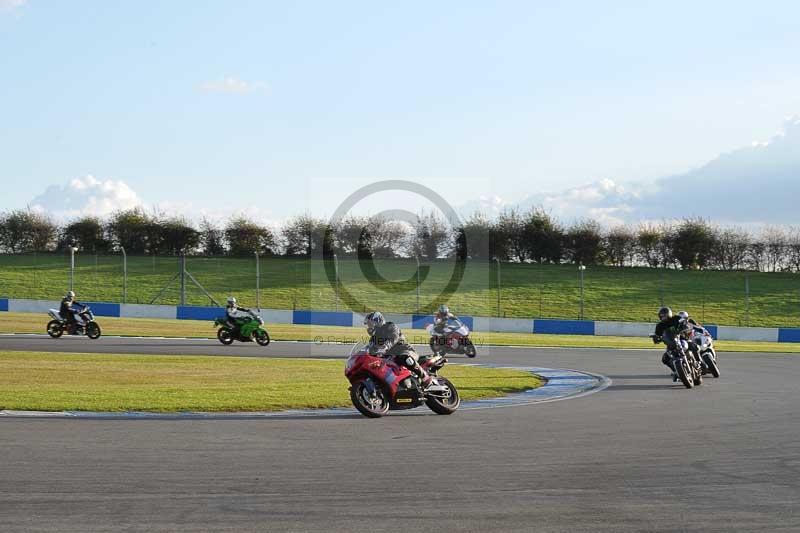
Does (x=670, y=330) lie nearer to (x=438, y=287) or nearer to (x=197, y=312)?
(x=197, y=312)

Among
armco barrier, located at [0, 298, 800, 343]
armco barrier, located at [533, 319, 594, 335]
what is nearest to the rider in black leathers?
armco barrier, located at [0, 298, 800, 343]

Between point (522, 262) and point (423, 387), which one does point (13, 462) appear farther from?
point (522, 262)

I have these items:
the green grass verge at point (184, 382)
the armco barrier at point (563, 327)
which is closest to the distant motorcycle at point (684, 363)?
the green grass verge at point (184, 382)

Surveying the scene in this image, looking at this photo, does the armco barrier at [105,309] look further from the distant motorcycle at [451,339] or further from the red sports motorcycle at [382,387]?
the red sports motorcycle at [382,387]

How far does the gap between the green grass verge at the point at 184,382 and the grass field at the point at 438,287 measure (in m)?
26.9

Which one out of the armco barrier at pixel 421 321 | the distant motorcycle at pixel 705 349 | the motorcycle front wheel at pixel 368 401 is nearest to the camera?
the motorcycle front wheel at pixel 368 401

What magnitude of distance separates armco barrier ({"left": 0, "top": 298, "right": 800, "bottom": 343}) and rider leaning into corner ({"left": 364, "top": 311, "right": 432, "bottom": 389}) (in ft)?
101

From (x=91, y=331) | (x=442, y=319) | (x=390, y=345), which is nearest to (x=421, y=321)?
(x=442, y=319)

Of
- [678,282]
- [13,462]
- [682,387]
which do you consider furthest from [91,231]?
[13,462]

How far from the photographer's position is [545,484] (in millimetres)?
8086

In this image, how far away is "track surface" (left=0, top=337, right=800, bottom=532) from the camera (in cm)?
673

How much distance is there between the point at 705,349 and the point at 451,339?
8.64 meters

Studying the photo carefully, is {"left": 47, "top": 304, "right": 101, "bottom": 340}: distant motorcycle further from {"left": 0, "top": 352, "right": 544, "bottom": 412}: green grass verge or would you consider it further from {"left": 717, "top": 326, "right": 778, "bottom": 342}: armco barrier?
{"left": 717, "top": 326, "right": 778, "bottom": 342}: armco barrier

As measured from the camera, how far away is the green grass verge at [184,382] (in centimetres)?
1409
